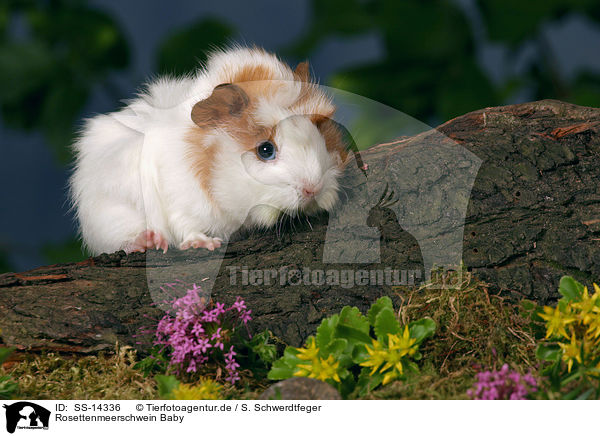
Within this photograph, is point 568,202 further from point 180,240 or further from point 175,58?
point 175,58

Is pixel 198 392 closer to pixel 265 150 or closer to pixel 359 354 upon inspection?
pixel 359 354

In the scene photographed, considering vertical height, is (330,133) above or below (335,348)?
above

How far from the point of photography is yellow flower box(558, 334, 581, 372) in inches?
75.0

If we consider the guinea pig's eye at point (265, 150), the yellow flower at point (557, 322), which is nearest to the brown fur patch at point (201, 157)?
the guinea pig's eye at point (265, 150)

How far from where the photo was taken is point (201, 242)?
9.19 ft

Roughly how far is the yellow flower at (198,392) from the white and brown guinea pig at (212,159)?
859 mm

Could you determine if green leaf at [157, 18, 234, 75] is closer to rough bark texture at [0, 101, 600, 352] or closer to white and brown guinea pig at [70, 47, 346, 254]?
white and brown guinea pig at [70, 47, 346, 254]

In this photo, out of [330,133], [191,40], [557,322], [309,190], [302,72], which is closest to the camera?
[557,322]

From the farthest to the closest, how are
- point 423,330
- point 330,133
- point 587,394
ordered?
point 330,133 < point 423,330 < point 587,394

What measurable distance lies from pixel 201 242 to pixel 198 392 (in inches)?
37.5

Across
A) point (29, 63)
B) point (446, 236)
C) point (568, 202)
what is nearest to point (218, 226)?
point (446, 236)
